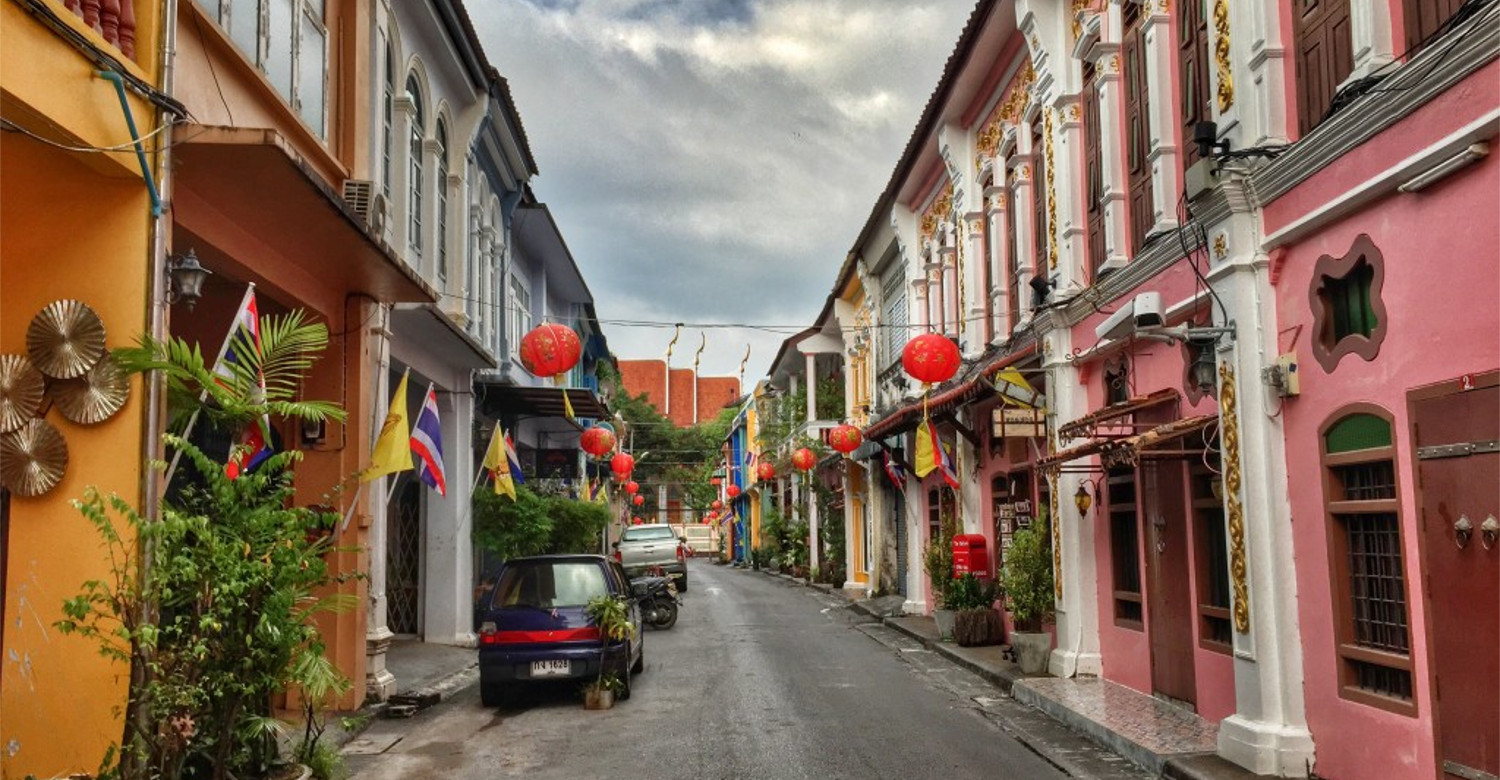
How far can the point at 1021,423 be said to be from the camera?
14406 millimetres

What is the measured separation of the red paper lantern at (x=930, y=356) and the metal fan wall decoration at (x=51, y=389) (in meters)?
10.2

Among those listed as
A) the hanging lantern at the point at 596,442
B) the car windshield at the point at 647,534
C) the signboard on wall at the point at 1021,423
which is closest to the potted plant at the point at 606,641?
the signboard on wall at the point at 1021,423

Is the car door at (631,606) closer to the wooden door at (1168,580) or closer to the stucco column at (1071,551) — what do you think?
the stucco column at (1071,551)

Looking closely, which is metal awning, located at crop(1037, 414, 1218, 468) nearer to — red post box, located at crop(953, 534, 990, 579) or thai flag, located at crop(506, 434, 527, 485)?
red post box, located at crop(953, 534, 990, 579)

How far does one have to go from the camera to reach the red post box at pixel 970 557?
56.1 ft

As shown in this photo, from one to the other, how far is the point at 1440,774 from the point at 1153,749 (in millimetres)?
2477

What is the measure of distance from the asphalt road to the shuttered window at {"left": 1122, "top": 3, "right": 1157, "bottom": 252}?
523 cm

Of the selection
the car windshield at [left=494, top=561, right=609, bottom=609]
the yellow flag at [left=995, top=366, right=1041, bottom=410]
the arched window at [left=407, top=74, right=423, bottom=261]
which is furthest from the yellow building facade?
the yellow flag at [left=995, top=366, right=1041, bottom=410]

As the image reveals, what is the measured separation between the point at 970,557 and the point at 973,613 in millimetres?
831

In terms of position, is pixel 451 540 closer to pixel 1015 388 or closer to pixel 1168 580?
pixel 1015 388

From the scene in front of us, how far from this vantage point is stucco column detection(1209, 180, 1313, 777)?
27.5 feet

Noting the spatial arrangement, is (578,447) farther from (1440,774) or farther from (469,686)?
(1440,774)

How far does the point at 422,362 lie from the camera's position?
15562 millimetres

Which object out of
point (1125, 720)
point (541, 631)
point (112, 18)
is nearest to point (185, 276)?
point (112, 18)
